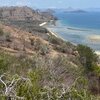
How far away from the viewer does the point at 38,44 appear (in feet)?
139

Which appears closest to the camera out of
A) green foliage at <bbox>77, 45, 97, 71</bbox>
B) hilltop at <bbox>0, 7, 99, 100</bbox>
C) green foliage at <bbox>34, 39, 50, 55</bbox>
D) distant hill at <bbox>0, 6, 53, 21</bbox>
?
hilltop at <bbox>0, 7, 99, 100</bbox>

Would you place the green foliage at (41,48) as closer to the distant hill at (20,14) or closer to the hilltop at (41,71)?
the hilltop at (41,71)

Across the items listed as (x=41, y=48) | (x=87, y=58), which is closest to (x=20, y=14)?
(x=41, y=48)

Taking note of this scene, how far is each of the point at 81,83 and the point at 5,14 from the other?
141m

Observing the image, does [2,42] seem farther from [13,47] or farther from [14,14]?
[14,14]

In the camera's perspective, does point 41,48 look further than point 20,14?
No

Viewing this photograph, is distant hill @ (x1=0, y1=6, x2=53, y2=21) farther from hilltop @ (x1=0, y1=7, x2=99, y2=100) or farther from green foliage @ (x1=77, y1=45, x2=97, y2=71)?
green foliage @ (x1=77, y1=45, x2=97, y2=71)

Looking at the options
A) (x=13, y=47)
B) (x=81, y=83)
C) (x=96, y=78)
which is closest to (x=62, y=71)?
(x=81, y=83)

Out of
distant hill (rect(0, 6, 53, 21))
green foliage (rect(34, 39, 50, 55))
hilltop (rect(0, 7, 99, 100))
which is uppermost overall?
hilltop (rect(0, 7, 99, 100))

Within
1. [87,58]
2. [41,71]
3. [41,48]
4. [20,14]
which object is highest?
[41,71]

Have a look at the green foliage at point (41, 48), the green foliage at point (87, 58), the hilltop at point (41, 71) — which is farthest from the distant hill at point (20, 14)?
the green foliage at point (87, 58)

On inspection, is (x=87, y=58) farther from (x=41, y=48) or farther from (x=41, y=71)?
(x=41, y=71)

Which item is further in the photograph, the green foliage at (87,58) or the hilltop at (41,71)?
the green foliage at (87,58)

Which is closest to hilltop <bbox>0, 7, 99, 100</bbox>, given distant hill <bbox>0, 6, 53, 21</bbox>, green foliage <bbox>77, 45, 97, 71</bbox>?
green foliage <bbox>77, 45, 97, 71</bbox>
